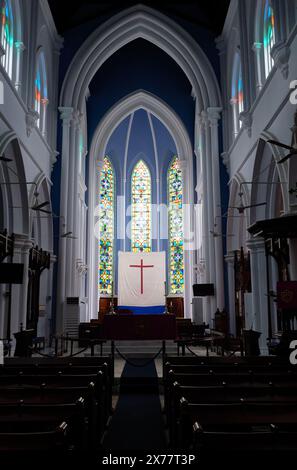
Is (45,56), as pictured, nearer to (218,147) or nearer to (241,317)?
(218,147)

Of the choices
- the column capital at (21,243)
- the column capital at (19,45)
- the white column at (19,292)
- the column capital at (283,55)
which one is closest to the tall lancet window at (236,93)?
the column capital at (283,55)

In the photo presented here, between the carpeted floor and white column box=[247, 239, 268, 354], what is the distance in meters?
4.13

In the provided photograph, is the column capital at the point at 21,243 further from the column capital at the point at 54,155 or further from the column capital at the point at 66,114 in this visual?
the column capital at the point at 66,114

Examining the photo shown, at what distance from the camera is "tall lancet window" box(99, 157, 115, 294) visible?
80.0ft

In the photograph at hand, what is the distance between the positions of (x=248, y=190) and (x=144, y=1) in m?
9.70

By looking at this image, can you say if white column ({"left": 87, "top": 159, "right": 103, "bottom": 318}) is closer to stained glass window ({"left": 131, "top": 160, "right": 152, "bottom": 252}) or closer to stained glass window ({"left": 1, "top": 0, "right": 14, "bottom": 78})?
stained glass window ({"left": 131, "top": 160, "right": 152, "bottom": 252})

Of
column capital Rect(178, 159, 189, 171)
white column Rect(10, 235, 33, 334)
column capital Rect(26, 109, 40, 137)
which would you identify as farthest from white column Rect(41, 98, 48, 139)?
column capital Rect(178, 159, 189, 171)

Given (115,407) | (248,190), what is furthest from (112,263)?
(115,407)

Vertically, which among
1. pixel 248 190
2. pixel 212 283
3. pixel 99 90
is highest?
pixel 99 90

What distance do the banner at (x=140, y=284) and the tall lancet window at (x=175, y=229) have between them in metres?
2.22

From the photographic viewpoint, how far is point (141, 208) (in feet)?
84.8

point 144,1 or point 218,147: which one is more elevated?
point 144,1

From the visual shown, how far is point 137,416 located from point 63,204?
11.5 meters

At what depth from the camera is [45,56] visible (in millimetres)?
16312
